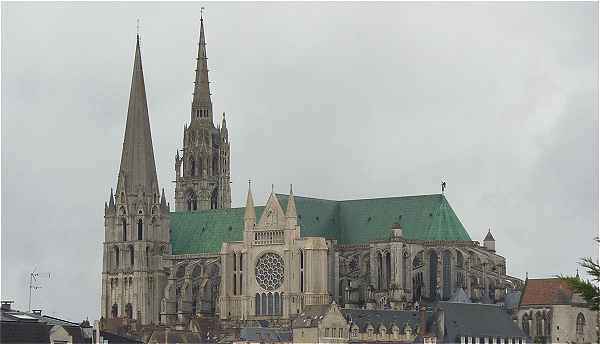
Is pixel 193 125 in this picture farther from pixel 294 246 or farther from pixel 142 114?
pixel 294 246

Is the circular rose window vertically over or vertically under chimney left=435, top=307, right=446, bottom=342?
over

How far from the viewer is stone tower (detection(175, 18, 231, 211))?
185250mm

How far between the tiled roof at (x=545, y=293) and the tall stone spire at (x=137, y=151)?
150 ft

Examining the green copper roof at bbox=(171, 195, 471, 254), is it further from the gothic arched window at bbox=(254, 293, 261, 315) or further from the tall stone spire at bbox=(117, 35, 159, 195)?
the tall stone spire at bbox=(117, 35, 159, 195)

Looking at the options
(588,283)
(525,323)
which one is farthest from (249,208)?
(588,283)

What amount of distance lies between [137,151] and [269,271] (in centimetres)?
2200

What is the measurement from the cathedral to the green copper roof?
0.45 ft

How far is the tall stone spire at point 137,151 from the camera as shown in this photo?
17225cm

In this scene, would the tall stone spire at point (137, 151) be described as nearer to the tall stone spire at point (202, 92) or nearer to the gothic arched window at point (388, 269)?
the tall stone spire at point (202, 92)

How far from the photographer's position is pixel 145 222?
173 m

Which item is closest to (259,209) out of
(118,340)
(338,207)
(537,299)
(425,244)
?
(338,207)

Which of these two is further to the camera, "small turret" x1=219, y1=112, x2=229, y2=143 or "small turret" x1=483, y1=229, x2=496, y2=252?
"small turret" x1=219, y1=112, x2=229, y2=143

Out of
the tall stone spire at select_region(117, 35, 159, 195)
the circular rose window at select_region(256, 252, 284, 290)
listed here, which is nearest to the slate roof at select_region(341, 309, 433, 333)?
the circular rose window at select_region(256, 252, 284, 290)

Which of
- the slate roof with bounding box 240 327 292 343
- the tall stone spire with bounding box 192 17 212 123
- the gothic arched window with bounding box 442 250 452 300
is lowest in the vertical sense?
the slate roof with bounding box 240 327 292 343
